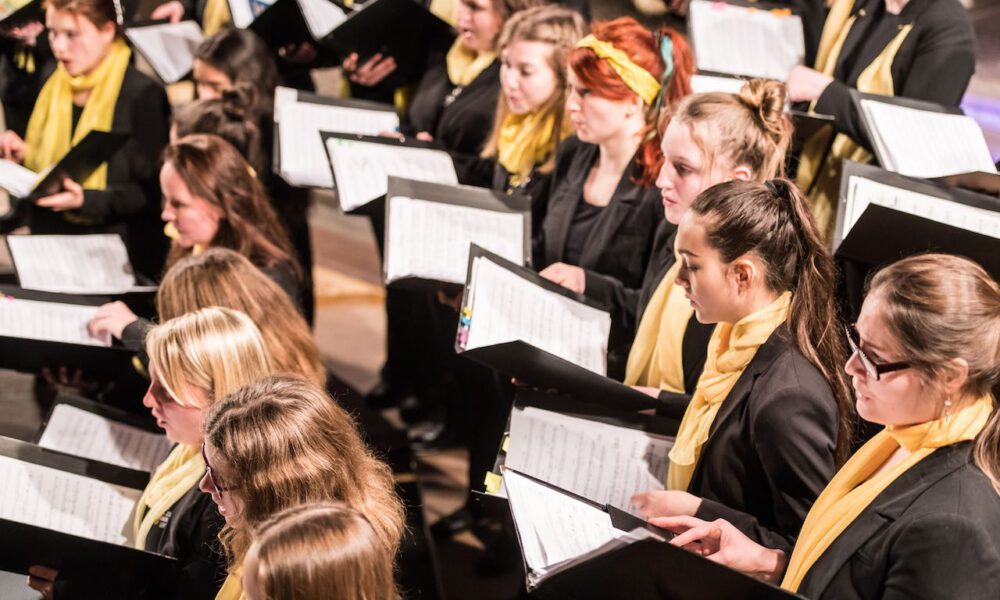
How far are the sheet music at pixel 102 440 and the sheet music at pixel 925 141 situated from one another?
1.92 metres

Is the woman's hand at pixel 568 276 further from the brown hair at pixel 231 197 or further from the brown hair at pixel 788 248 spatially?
the brown hair at pixel 231 197

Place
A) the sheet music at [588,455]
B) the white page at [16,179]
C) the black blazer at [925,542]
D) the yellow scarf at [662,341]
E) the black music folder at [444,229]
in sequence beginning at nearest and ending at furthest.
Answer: the black blazer at [925,542]
the sheet music at [588,455]
the yellow scarf at [662,341]
the black music folder at [444,229]
the white page at [16,179]

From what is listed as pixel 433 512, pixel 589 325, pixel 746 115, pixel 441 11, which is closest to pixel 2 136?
pixel 441 11

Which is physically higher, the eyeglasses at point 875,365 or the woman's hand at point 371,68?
the eyeglasses at point 875,365

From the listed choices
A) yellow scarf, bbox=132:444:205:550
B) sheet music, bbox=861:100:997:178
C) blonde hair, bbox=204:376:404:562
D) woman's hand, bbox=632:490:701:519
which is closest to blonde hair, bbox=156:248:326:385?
yellow scarf, bbox=132:444:205:550

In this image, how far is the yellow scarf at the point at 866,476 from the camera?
5.49 feet

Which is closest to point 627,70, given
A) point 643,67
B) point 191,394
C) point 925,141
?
point 643,67

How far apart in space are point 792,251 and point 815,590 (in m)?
0.67

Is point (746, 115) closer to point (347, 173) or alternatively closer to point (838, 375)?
point (838, 375)

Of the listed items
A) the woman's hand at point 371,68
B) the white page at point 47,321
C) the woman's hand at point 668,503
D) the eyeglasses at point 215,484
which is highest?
the woman's hand at point 371,68

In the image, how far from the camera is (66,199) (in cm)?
387

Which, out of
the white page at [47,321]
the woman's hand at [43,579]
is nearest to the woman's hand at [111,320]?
the white page at [47,321]

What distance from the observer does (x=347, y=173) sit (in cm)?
320

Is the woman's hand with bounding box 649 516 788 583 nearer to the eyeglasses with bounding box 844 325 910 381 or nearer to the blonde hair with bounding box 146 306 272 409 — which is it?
the eyeglasses with bounding box 844 325 910 381
